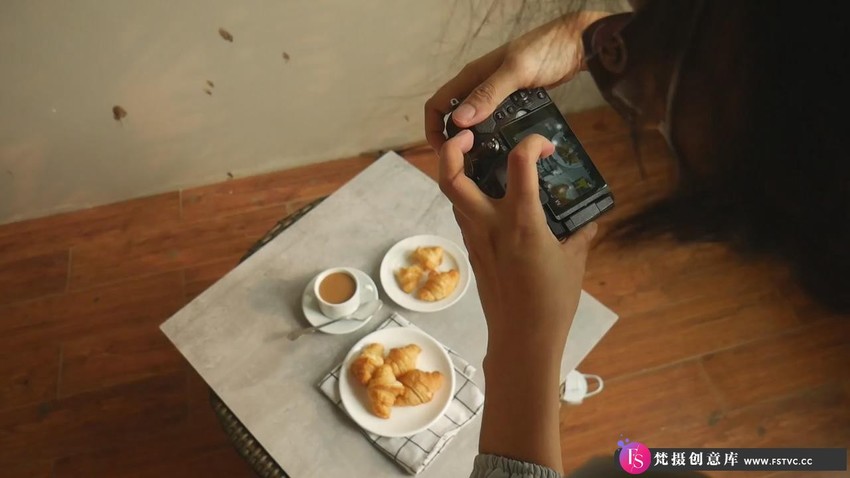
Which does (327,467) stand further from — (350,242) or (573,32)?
(573,32)

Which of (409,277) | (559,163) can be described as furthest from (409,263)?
(559,163)

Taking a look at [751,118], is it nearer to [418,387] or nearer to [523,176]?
[523,176]

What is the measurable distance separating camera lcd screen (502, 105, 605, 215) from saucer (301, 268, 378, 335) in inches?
14.5

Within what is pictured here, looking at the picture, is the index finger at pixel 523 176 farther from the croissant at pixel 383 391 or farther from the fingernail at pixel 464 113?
the croissant at pixel 383 391

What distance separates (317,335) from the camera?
929mm

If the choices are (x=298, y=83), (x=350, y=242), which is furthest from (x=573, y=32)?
(x=298, y=83)

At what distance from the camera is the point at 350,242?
40.6 inches

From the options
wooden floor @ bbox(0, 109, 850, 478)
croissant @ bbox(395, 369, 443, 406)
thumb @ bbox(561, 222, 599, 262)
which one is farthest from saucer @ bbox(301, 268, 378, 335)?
wooden floor @ bbox(0, 109, 850, 478)

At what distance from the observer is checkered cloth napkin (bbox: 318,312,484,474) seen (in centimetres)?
82

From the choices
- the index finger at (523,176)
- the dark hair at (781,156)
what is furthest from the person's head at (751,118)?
the index finger at (523,176)

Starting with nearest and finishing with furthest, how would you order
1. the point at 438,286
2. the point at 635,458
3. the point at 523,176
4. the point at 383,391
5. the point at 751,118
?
1. the point at 751,118
2. the point at 523,176
3. the point at 383,391
4. the point at 438,286
5. the point at 635,458

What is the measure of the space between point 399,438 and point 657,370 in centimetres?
76

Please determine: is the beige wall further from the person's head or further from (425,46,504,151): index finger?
the person's head

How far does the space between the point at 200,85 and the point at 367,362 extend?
32.8 inches
